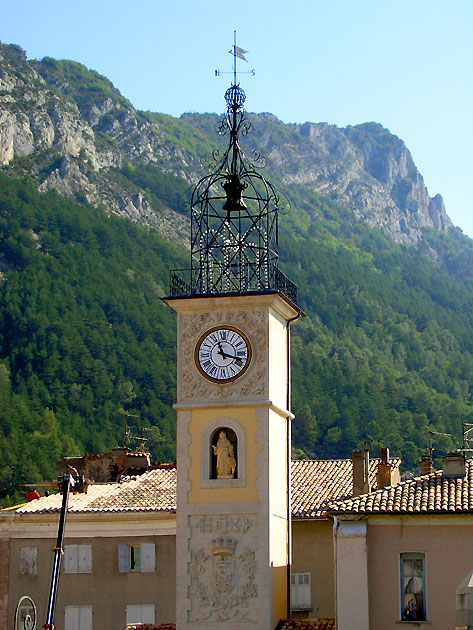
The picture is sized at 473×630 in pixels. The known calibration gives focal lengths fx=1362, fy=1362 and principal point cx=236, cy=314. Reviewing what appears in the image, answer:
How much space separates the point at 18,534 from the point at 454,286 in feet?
485

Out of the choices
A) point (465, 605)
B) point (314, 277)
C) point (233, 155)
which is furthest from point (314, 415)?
A: point (465, 605)

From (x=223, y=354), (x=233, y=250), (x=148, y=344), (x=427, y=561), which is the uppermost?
(x=148, y=344)

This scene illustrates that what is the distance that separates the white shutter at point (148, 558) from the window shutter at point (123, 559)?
0.55 metres

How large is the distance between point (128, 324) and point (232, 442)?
105m

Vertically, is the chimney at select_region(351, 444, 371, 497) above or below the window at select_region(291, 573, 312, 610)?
above

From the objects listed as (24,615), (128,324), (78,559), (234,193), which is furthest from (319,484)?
(128,324)

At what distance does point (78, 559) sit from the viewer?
148 ft

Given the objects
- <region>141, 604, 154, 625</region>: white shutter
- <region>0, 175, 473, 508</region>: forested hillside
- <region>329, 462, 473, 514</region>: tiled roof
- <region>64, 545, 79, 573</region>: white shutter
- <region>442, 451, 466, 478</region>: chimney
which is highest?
<region>0, 175, 473, 508</region>: forested hillside

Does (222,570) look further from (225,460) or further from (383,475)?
(383,475)

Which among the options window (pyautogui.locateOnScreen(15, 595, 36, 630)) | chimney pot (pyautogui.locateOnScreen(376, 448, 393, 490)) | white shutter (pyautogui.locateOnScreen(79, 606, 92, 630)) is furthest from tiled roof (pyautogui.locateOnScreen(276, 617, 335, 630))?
window (pyautogui.locateOnScreen(15, 595, 36, 630))

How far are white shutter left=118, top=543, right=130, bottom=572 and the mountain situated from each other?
50.9m

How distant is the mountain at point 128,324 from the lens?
114m

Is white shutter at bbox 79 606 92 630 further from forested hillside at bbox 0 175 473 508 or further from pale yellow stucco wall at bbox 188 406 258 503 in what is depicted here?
forested hillside at bbox 0 175 473 508

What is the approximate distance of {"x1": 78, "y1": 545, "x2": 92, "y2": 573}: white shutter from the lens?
4494cm
